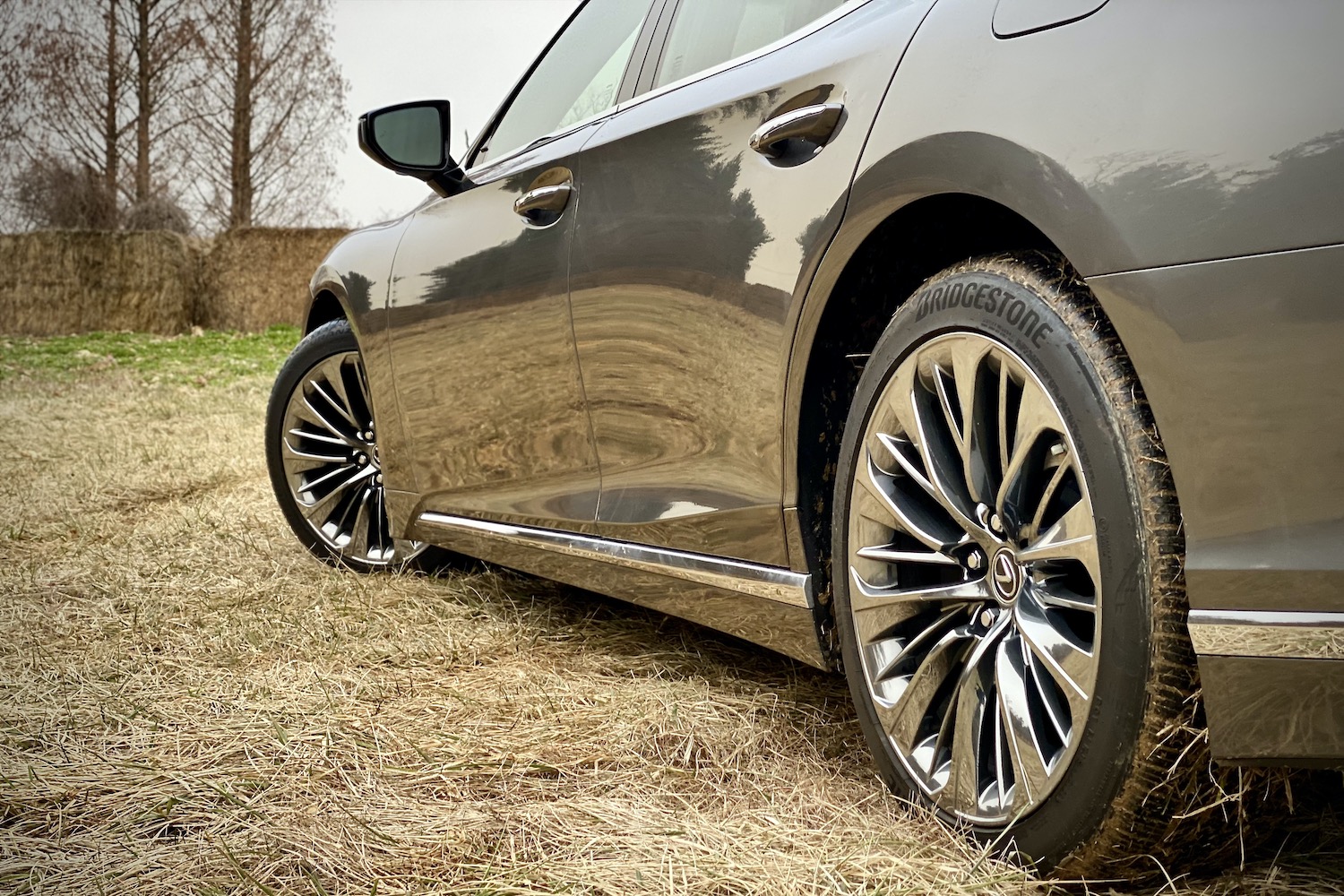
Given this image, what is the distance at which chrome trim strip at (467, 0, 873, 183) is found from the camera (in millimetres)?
1947

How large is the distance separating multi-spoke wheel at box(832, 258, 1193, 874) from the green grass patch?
11409 millimetres

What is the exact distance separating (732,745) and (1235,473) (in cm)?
121

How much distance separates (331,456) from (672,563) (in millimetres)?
2058

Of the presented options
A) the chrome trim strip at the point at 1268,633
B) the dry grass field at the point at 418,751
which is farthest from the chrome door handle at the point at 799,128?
the dry grass field at the point at 418,751

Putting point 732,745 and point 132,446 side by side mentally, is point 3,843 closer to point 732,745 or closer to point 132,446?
point 732,745

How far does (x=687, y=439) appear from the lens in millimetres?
2164

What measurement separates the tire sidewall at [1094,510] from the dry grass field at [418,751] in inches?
5.8

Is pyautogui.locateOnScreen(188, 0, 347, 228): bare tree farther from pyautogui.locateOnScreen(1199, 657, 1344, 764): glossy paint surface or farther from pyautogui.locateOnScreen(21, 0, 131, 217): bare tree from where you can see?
pyautogui.locateOnScreen(1199, 657, 1344, 764): glossy paint surface

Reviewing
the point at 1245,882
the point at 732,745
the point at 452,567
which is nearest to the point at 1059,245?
the point at 1245,882

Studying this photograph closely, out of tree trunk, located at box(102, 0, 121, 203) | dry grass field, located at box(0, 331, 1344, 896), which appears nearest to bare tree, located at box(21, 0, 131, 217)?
tree trunk, located at box(102, 0, 121, 203)

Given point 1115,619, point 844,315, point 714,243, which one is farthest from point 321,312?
point 1115,619

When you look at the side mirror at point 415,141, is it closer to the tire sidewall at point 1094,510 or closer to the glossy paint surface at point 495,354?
the glossy paint surface at point 495,354

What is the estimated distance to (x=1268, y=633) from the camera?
120cm

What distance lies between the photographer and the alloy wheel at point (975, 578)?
1.46 m
